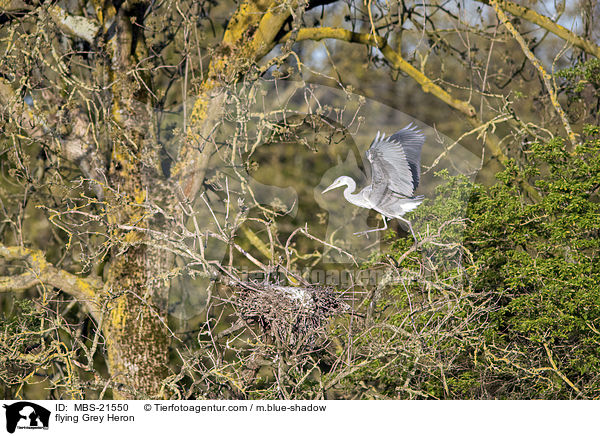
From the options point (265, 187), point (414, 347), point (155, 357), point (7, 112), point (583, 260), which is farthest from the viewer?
point (265, 187)

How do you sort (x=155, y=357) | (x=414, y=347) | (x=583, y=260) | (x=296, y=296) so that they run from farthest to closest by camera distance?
1. (x=155, y=357)
2. (x=583, y=260)
3. (x=414, y=347)
4. (x=296, y=296)

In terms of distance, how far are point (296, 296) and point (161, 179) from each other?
10.7 feet

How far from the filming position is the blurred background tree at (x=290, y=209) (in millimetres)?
4652

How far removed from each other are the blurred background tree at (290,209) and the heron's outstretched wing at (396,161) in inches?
18.5

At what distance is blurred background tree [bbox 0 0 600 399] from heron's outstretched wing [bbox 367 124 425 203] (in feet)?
1.54

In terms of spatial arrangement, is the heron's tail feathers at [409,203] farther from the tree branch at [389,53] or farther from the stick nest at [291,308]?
the tree branch at [389,53]

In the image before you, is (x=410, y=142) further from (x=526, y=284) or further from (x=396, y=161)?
(x=526, y=284)

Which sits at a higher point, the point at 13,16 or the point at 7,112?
the point at 13,16

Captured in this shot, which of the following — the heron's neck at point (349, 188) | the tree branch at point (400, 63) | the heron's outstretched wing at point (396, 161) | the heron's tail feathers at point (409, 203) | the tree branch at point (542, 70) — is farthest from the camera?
the tree branch at point (400, 63)

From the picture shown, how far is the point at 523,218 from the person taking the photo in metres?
5.76

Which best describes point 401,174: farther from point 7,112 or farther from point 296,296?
point 7,112

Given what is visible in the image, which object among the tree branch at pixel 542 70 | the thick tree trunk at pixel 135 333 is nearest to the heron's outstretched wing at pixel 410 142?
the tree branch at pixel 542 70

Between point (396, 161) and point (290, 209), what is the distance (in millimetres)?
2563
